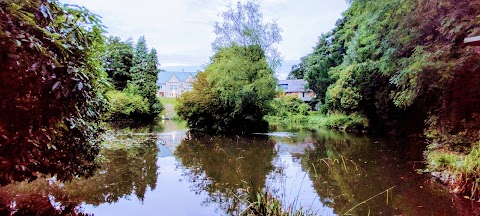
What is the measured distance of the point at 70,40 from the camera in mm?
2404

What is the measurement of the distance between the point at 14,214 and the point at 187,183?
3.34 metres

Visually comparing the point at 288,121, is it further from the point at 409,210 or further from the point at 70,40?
the point at 70,40

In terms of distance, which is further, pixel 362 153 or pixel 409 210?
pixel 362 153

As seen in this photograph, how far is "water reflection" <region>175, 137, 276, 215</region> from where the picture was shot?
19.8 feet

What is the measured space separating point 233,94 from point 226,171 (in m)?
11.1

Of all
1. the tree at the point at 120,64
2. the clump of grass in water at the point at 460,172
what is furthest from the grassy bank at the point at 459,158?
the tree at the point at 120,64

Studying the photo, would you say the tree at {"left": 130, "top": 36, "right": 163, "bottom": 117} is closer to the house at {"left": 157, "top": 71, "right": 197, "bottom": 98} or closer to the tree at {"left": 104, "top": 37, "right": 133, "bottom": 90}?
the tree at {"left": 104, "top": 37, "right": 133, "bottom": 90}

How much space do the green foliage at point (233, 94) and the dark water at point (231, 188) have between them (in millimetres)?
8398

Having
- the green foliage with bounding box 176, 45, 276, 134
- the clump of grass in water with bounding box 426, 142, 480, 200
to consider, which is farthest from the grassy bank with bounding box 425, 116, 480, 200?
the green foliage with bounding box 176, 45, 276, 134

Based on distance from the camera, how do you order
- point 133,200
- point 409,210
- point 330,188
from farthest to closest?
point 330,188 → point 133,200 → point 409,210

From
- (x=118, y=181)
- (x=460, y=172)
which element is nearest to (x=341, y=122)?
(x=460, y=172)

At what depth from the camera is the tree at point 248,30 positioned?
19.9 m

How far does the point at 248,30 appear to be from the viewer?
65.2ft

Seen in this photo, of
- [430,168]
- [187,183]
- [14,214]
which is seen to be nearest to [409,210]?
[430,168]
